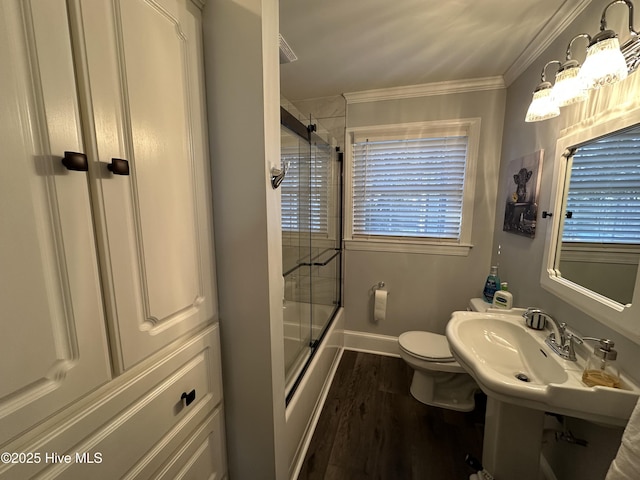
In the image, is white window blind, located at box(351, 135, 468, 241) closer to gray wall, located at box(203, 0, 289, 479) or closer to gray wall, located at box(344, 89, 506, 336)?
gray wall, located at box(344, 89, 506, 336)

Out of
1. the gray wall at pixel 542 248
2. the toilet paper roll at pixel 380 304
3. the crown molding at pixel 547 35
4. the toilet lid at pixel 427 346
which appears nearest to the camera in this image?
the gray wall at pixel 542 248

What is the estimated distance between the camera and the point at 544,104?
1211 mm

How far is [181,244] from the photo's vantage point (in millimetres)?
806

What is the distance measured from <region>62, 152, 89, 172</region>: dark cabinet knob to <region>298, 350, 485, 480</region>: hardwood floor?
167cm

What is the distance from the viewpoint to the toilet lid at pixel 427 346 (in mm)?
1757

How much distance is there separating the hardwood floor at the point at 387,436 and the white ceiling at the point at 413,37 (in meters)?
2.32

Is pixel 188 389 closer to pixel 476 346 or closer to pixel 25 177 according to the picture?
pixel 25 177

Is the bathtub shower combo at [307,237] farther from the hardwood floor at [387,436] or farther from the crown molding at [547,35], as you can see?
the crown molding at [547,35]

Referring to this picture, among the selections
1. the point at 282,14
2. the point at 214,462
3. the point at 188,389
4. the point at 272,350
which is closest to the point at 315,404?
the point at 214,462

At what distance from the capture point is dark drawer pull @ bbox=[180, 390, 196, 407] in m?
0.85

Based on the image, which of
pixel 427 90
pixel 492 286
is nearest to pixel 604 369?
pixel 492 286

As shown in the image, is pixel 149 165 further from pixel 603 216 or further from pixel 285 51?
pixel 603 216

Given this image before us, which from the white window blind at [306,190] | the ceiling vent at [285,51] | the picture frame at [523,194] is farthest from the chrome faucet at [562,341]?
the ceiling vent at [285,51]

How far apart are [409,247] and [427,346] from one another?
0.79 metres
